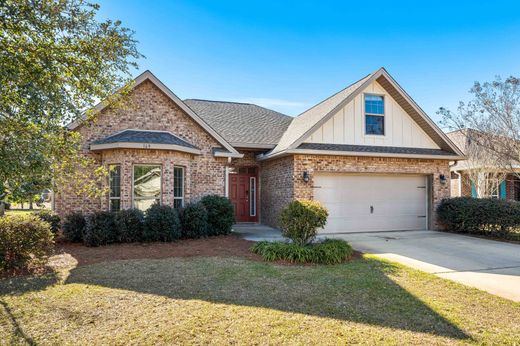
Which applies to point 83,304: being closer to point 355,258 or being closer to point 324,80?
point 355,258

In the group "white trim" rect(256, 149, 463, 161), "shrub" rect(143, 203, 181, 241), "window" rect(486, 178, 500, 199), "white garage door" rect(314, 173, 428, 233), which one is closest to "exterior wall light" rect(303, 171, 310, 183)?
"white garage door" rect(314, 173, 428, 233)

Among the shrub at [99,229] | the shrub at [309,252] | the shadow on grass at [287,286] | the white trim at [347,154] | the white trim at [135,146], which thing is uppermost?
the white trim at [135,146]

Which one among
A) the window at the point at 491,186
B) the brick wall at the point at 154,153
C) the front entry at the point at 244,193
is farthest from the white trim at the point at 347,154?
the window at the point at 491,186

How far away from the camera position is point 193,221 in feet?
34.3

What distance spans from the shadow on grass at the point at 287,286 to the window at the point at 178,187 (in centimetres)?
399

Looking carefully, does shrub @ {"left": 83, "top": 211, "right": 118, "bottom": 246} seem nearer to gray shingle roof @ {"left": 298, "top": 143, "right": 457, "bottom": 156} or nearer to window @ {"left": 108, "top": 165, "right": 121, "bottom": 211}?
window @ {"left": 108, "top": 165, "right": 121, "bottom": 211}

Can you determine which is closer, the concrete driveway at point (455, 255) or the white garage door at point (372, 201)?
the concrete driveway at point (455, 255)

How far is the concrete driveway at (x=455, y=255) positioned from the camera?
248 inches

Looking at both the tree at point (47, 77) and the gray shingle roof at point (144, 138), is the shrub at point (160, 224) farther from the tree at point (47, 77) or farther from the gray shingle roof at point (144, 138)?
the tree at point (47, 77)

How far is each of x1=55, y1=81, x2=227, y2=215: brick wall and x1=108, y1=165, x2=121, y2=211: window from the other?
174 millimetres

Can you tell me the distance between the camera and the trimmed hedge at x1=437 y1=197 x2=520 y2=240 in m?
11.9

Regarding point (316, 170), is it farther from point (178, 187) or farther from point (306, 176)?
point (178, 187)

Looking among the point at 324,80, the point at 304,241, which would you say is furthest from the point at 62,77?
the point at 324,80

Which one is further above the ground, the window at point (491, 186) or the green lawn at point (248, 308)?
the window at point (491, 186)
